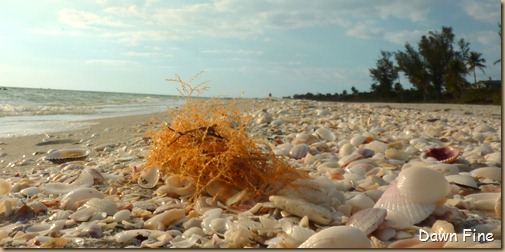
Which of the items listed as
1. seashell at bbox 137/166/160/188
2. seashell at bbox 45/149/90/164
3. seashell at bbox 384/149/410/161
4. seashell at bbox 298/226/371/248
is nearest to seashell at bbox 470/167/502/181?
seashell at bbox 384/149/410/161

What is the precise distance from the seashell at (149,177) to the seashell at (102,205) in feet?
1.70

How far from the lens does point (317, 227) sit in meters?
2.41

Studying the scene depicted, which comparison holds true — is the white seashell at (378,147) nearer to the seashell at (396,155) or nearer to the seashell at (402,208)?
the seashell at (396,155)

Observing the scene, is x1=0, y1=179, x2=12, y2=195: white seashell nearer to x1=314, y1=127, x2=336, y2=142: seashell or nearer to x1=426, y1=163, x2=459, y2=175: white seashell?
x1=426, y1=163, x2=459, y2=175: white seashell

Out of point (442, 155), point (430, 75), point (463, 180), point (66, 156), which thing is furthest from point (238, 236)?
point (430, 75)

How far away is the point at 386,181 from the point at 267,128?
374 cm

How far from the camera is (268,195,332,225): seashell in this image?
95.2 inches

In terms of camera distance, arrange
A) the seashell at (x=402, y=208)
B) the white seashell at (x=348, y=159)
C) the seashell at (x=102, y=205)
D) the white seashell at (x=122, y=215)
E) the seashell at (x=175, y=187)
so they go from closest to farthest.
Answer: the seashell at (x=402, y=208) → the white seashell at (x=122, y=215) → the seashell at (x=102, y=205) → the seashell at (x=175, y=187) → the white seashell at (x=348, y=159)

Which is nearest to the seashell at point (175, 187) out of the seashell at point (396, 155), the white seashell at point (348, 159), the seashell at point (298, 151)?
the white seashell at point (348, 159)

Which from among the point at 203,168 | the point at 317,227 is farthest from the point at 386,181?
the point at 203,168

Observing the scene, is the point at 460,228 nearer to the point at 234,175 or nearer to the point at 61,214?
the point at 234,175

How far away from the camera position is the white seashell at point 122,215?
2.54 m

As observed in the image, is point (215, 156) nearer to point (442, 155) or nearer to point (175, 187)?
point (175, 187)

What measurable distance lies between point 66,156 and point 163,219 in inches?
124
